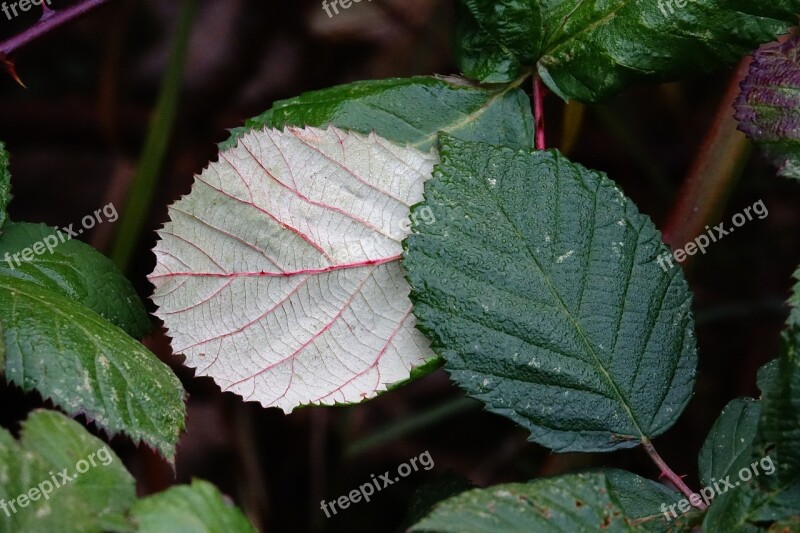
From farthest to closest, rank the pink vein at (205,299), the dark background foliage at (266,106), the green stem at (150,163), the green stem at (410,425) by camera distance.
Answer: the dark background foliage at (266,106), the green stem at (410,425), the green stem at (150,163), the pink vein at (205,299)

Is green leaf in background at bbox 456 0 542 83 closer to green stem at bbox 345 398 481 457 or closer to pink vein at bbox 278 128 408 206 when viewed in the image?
pink vein at bbox 278 128 408 206

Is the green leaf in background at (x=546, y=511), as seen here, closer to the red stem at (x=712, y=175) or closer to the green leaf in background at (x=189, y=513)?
the green leaf in background at (x=189, y=513)

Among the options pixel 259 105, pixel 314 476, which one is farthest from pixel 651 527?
pixel 259 105

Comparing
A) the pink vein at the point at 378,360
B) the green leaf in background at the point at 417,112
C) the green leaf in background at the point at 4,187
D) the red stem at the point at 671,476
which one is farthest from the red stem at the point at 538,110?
the green leaf in background at the point at 4,187

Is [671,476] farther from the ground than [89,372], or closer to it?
closer to it

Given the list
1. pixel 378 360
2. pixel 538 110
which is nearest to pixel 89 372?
pixel 378 360

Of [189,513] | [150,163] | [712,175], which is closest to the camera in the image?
[189,513]

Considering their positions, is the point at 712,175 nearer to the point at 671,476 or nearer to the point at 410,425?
the point at 671,476
